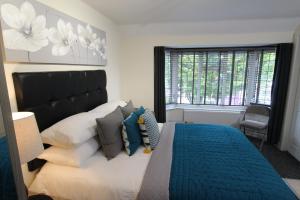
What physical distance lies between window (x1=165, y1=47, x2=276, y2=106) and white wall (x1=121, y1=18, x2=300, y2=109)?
0.42 metres

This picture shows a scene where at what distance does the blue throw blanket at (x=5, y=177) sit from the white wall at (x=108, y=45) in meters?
0.77

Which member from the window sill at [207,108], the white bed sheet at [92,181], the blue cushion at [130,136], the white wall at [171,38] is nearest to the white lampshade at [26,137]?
the white bed sheet at [92,181]

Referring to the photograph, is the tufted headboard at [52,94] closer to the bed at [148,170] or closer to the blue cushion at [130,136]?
the bed at [148,170]

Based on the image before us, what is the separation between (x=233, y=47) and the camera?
3256 mm

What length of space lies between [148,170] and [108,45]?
6.60 ft

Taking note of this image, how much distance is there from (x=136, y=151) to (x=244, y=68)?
282 cm

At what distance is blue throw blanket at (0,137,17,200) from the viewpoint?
57cm

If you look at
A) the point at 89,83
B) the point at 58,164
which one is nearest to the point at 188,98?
the point at 89,83

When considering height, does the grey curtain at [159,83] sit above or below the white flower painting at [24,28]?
below

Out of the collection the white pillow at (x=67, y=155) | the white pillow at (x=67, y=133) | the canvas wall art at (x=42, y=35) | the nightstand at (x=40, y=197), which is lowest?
the nightstand at (x=40, y=197)

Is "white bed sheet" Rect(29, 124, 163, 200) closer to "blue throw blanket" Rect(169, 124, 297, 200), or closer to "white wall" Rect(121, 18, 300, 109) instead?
"blue throw blanket" Rect(169, 124, 297, 200)

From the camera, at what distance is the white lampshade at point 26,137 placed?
3.13 ft

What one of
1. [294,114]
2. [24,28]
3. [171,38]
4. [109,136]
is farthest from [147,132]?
[294,114]

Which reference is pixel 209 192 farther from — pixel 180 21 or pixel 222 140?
pixel 180 21
